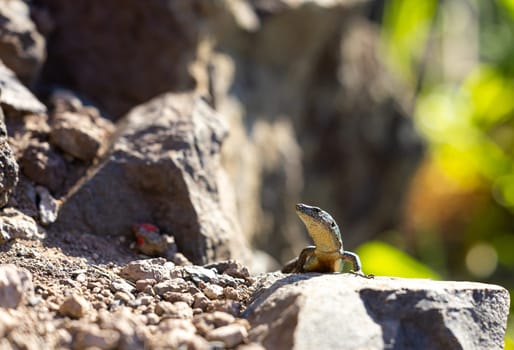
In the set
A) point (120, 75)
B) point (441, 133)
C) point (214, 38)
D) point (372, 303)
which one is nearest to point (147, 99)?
point (120, 75)

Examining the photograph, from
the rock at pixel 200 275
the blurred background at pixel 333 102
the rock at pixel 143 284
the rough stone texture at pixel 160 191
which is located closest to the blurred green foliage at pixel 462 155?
the blurred background at pixel 333 102

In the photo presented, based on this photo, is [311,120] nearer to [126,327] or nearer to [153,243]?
[153,243]

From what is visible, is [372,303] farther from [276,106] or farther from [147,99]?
[276,106]

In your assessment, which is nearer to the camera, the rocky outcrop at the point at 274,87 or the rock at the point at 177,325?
the rock at the point at 177,325

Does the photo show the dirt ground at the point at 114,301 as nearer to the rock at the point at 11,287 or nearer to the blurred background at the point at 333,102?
the rock at the point at 11,287

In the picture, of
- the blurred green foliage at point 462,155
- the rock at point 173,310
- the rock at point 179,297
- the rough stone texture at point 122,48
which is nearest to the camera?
the rock at point 173,310

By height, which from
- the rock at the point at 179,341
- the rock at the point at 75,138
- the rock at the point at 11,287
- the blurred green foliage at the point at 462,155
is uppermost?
the blurred green foliage at the point at 462,155

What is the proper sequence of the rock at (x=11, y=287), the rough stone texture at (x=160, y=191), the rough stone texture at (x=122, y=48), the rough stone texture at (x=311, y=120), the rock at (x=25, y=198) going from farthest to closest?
1. the rough stone texture at (x=311, y=120)
2. the rough stone texture at (x=122, y=48)
3. the rough stone texture at (x=160, y=191)
4. the rock at (x=25, y=198)
5. the rock at (x=11, y=287)

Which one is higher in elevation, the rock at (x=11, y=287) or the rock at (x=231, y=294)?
the rock at (x=231, y=294)
